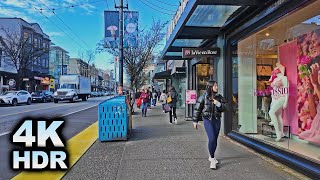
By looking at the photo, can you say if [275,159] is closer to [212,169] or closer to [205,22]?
[212,169]

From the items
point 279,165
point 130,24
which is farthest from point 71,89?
point 279,165

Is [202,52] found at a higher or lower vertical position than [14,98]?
higher

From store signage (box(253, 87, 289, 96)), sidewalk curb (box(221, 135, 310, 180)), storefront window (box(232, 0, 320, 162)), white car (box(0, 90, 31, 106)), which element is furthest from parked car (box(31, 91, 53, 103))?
sidewalk curb (box(221, 135, 310, 180))

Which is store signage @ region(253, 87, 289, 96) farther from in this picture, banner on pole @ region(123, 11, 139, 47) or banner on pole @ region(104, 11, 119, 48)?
banner on pole @ region(123, 11, 139, 47)

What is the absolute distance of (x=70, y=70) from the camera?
307 ft

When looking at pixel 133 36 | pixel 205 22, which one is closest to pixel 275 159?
pixel 205 22

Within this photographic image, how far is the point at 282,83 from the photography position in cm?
819

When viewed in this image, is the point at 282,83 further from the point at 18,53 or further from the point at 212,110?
the point at 18,53

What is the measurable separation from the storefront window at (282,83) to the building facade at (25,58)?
35703 mm

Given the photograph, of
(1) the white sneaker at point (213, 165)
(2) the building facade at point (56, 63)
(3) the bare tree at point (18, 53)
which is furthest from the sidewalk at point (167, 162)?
(2) the building facade at point (56, 63)

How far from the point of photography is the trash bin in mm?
9064

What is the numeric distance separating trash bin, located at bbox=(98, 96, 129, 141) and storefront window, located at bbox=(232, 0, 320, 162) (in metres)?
3.37

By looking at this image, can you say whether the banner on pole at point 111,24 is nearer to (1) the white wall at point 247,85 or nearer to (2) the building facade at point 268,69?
(2) the building facade at point 268,69

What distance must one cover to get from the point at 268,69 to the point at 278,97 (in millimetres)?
1034
